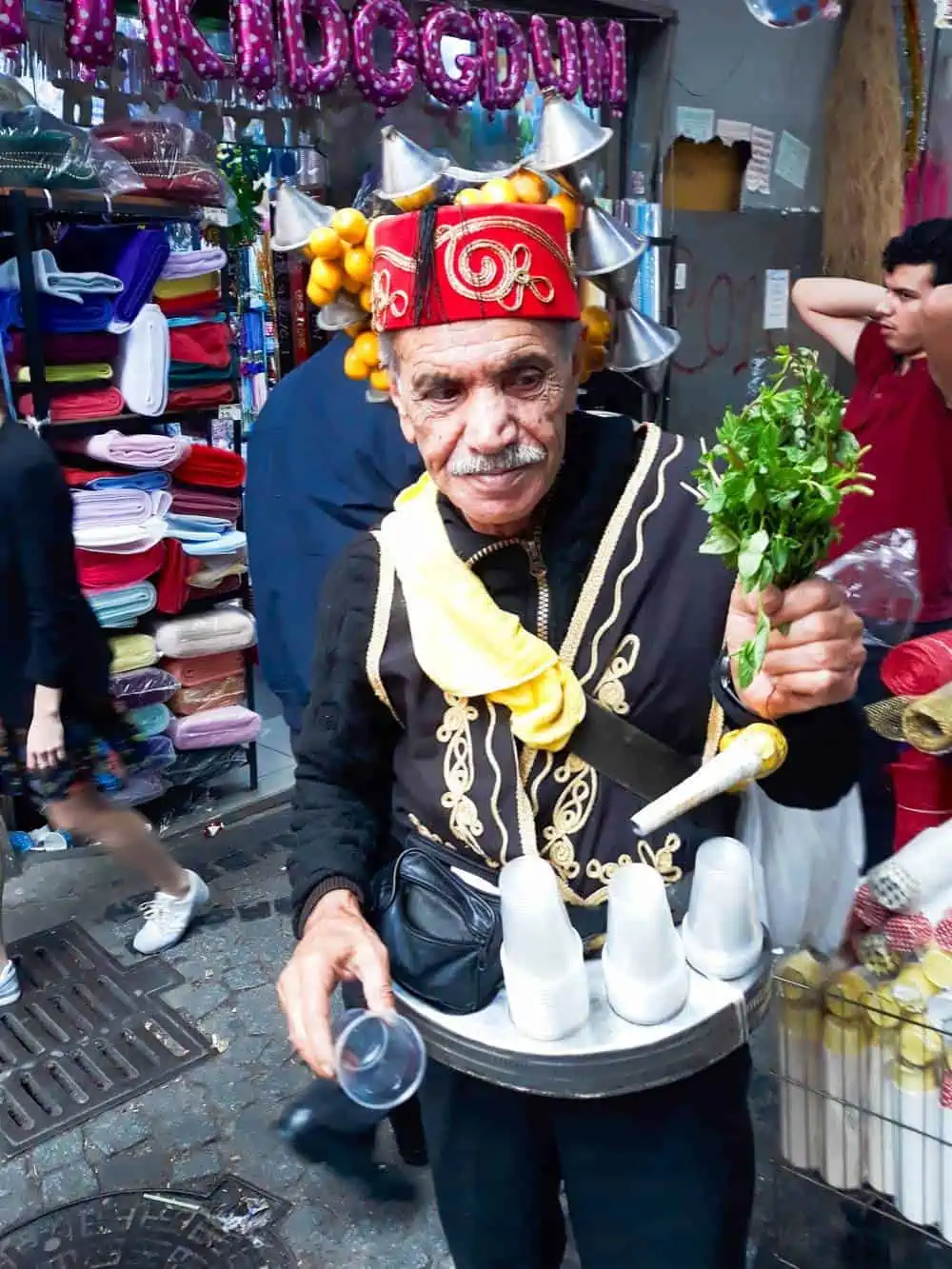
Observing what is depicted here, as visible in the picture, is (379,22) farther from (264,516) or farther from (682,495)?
(682,495)

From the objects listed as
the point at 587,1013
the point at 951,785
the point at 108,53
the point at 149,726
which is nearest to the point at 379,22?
the point at 108,53

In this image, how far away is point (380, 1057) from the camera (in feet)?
4.39

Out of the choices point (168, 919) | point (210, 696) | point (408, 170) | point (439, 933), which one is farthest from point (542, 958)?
point (210, 696)

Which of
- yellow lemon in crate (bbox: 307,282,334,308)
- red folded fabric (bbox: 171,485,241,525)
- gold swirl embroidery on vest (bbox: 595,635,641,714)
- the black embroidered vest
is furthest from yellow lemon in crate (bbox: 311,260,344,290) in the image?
red folded fabric (bbox: 171,485,241,525)

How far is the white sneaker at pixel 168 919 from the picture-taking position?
3.54 meters

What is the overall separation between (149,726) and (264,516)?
171 cm

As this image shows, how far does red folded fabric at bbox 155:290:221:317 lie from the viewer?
12.9 feet

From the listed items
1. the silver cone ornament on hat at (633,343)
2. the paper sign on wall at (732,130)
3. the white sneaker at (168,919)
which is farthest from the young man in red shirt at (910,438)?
the paper sign on wall at (732,130)

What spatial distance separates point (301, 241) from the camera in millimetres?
1739

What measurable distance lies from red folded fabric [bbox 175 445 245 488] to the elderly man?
109 inches

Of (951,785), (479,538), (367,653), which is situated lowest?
(951,785)

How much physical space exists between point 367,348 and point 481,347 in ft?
1.15

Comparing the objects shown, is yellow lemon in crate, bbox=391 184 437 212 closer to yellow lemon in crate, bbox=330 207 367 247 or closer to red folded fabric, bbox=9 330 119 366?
yellow lemon in crate, bbox=330 207 367 247

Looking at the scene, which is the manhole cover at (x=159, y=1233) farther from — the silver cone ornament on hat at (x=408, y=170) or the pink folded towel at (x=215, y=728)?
the silver cone ornament on hat at (x=408, y=170)
